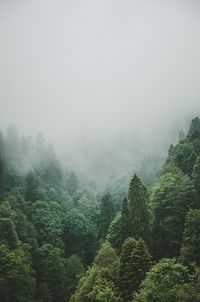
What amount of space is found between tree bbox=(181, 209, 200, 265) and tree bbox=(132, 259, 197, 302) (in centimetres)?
315

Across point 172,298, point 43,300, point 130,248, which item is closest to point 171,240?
point 130,248

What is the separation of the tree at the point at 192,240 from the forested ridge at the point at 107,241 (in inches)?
4.6

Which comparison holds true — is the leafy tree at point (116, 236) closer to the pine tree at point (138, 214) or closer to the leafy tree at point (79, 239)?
the pine tree at point (138, 214)

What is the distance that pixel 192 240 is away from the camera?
49.0m

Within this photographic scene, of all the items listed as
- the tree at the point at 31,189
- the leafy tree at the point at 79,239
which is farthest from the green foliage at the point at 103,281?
the tree at the point at 31,189

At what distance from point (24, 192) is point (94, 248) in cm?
2285

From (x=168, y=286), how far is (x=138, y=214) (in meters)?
21.8

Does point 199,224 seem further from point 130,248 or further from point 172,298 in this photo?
point 172,298

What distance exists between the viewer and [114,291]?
1996 inches

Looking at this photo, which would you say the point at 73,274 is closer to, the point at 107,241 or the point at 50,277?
the point at 50,277

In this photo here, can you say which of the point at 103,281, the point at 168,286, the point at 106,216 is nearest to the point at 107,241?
the point at 103,281

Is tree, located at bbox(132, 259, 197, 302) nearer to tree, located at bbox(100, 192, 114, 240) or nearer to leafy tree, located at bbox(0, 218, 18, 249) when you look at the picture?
leafy tree, located at bbox(0, 218, 18, 249)

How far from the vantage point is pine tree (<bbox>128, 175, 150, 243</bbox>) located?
202 feet

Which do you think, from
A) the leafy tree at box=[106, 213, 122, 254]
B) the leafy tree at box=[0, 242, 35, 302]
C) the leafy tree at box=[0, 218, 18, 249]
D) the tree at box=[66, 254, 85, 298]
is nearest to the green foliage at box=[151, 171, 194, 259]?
the leafy tree at box=[106, 213, 122, 254]
